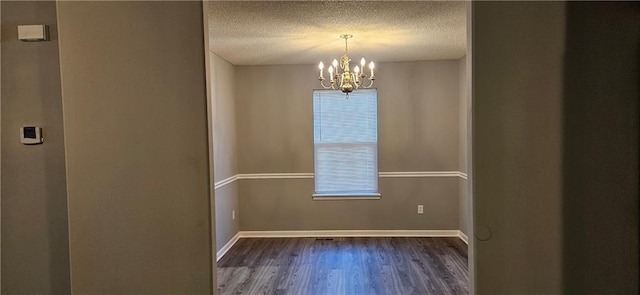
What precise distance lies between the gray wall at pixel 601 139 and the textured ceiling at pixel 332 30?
1.13 meters

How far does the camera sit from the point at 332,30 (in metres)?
3.37

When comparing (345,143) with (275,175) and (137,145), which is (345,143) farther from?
(137,145)

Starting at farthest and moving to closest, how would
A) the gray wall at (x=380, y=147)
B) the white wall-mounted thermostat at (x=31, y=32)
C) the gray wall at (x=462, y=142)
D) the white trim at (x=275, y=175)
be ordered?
the white trim at (x=275, y=175), the gray wall at (x=380, y=147), the gray wall at (x=462, y=142), the white wall-mounted thermostat at (x=31, y=32)

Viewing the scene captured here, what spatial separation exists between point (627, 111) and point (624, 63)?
0.22 m

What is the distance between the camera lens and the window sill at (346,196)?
17.1ft

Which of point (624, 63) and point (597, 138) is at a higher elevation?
point (624, 63)

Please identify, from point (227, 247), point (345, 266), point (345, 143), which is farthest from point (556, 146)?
point (227, 247)

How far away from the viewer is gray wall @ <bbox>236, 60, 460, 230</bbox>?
5.11 meters

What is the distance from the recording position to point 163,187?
1853 millimetres

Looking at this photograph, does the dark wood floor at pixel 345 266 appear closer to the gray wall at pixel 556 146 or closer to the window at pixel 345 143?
the window at pixel 345 143

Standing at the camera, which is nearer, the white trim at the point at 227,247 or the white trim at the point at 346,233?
the white trim at the point at 227,247

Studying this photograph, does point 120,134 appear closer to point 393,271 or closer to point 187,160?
point 187,160

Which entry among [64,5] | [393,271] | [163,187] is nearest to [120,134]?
[163,187]

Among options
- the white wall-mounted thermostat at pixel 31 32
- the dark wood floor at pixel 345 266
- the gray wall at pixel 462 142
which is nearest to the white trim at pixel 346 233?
the dark wood floor at pixel 345 266
